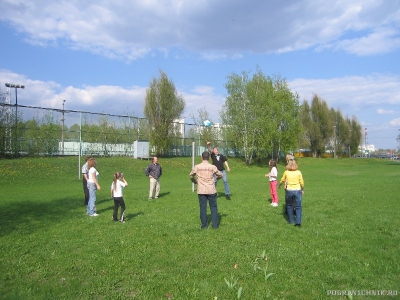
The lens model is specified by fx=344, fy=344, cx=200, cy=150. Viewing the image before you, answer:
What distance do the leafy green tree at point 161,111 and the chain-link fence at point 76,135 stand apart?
34.4 inches

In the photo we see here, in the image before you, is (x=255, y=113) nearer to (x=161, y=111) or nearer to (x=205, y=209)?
(x=161, y=111)

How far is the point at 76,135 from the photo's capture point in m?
34.8

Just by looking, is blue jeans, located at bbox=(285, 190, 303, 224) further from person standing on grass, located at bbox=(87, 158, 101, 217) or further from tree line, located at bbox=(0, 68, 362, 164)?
tree line, located at bbox=(0, 68, 362, 164)

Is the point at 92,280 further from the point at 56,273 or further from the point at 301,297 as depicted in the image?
the point at 301,297

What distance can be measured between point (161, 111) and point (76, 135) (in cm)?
1087

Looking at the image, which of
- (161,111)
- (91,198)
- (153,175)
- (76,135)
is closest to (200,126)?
(161,111)

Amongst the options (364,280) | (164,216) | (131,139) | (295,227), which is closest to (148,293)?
(364,280)

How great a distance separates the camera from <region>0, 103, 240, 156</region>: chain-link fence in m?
30.9

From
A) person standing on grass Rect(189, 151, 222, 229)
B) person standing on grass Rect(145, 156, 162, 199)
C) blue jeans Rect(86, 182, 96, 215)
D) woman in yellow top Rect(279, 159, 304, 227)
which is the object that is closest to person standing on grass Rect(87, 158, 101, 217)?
blue jeans Rect(86, 182, 96, 215)

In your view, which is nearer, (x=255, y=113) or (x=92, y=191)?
(x=92, y=191)

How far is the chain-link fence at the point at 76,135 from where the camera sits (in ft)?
101

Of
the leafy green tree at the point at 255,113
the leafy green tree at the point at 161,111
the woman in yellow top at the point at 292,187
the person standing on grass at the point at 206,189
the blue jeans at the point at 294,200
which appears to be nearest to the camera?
the person standing on grass at the point at 206,189

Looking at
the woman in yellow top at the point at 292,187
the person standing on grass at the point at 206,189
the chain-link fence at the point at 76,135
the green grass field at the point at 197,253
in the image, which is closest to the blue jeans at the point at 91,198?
the green grass field at the point at 197,253

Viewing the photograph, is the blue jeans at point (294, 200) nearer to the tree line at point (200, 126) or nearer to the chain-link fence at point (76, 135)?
the chain-link fence at point (76, 135)
